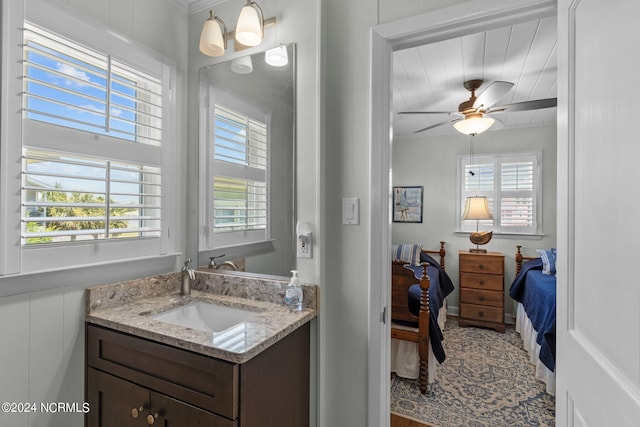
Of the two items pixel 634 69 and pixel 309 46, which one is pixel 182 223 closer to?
pixel 309 46

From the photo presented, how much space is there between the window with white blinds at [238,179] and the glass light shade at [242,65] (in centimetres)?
21

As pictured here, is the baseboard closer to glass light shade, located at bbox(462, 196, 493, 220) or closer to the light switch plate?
glass light shade, located at bbox(462, 196, 493, 220)

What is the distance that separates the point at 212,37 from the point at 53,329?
1.49 m

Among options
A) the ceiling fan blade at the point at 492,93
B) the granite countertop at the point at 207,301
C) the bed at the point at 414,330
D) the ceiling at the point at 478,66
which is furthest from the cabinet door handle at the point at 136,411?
the ceiling fan blade at the point at 492,93

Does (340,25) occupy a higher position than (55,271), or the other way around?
(340,25)

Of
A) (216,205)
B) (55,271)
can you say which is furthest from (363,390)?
(55,271)

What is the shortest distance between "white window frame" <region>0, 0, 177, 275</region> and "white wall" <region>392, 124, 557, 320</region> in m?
3.52

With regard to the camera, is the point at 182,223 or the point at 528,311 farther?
the point at 528,311

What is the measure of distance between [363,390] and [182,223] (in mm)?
1282

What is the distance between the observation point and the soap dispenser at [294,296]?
142cm

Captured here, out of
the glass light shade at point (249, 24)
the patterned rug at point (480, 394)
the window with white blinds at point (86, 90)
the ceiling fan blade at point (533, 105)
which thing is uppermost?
the glass light shade at point (249, 24)

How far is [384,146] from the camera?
1.37 metres

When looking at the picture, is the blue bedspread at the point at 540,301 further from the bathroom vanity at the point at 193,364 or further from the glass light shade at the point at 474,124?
the bathroom vanity at the point at 193,364

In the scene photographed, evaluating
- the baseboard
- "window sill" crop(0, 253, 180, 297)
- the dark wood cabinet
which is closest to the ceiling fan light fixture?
the dark wood cabinet
